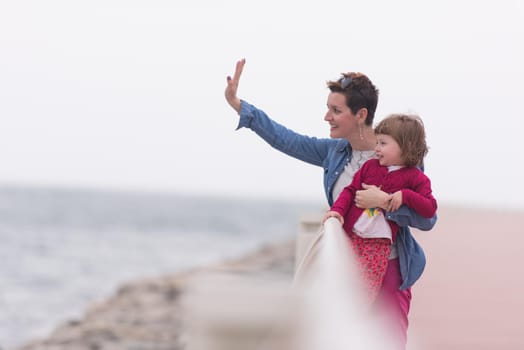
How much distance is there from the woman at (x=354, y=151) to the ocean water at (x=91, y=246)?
1.43 metres

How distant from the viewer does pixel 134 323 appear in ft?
47.0

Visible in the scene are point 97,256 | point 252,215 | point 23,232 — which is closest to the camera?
point 97,256

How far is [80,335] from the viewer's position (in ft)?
44.2

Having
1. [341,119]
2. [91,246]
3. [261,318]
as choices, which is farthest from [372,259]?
[91,246]

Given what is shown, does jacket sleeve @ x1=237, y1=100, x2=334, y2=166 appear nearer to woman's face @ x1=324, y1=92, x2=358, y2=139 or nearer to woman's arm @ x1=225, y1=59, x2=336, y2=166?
woman's arm @ x1=225, y1=59, x2=336, y2=166

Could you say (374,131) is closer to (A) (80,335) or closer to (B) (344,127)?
(B) (344,127)

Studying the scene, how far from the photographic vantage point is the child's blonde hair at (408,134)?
10.7 feet

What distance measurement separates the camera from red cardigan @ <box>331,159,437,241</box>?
10.6ft

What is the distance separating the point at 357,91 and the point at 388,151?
1.31 feet

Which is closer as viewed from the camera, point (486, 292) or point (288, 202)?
point (486, 292)

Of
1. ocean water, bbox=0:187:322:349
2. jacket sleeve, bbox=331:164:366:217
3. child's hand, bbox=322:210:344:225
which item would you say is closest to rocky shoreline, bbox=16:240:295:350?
ocean water, bbox=0:187:322:349

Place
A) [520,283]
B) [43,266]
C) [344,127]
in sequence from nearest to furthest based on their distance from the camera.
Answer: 1. [344,127]
2. [520,283]
3. [43,266]

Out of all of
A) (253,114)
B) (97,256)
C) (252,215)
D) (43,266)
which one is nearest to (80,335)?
(253,114)

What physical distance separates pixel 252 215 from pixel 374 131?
6703cm
